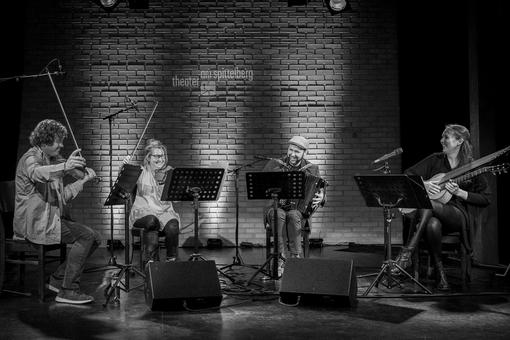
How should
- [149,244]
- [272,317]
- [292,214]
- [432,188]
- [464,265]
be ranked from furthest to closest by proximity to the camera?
[292,214]
[149,244]
[464,265]
[432,188]
[272,317]

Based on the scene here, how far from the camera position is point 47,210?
15.7 feet

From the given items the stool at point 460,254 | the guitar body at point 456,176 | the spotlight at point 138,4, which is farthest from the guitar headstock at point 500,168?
the spotlight at point 138,4

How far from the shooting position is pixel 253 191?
5250 millimetres

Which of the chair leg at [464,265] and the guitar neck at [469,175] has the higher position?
the guitar neck at [469,175]

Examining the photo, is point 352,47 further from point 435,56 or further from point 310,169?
point 310,169

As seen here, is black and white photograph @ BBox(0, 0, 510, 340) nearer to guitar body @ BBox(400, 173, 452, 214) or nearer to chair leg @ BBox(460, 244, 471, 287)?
chair leg @ BBox(460, 244, 471, 287)

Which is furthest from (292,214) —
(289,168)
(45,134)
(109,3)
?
(109,3)

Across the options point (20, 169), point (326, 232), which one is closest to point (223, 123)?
point (326, 232)

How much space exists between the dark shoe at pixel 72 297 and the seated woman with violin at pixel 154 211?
1.06 meters

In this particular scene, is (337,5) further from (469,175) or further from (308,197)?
(469,175)

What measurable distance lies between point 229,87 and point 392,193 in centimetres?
425

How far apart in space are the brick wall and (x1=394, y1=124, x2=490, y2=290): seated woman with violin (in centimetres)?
289

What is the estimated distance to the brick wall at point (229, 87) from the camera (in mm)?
8391

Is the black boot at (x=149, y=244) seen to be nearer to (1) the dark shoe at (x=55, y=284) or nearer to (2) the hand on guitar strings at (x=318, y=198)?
(1) the dark shoe at (x=55, y=284)
